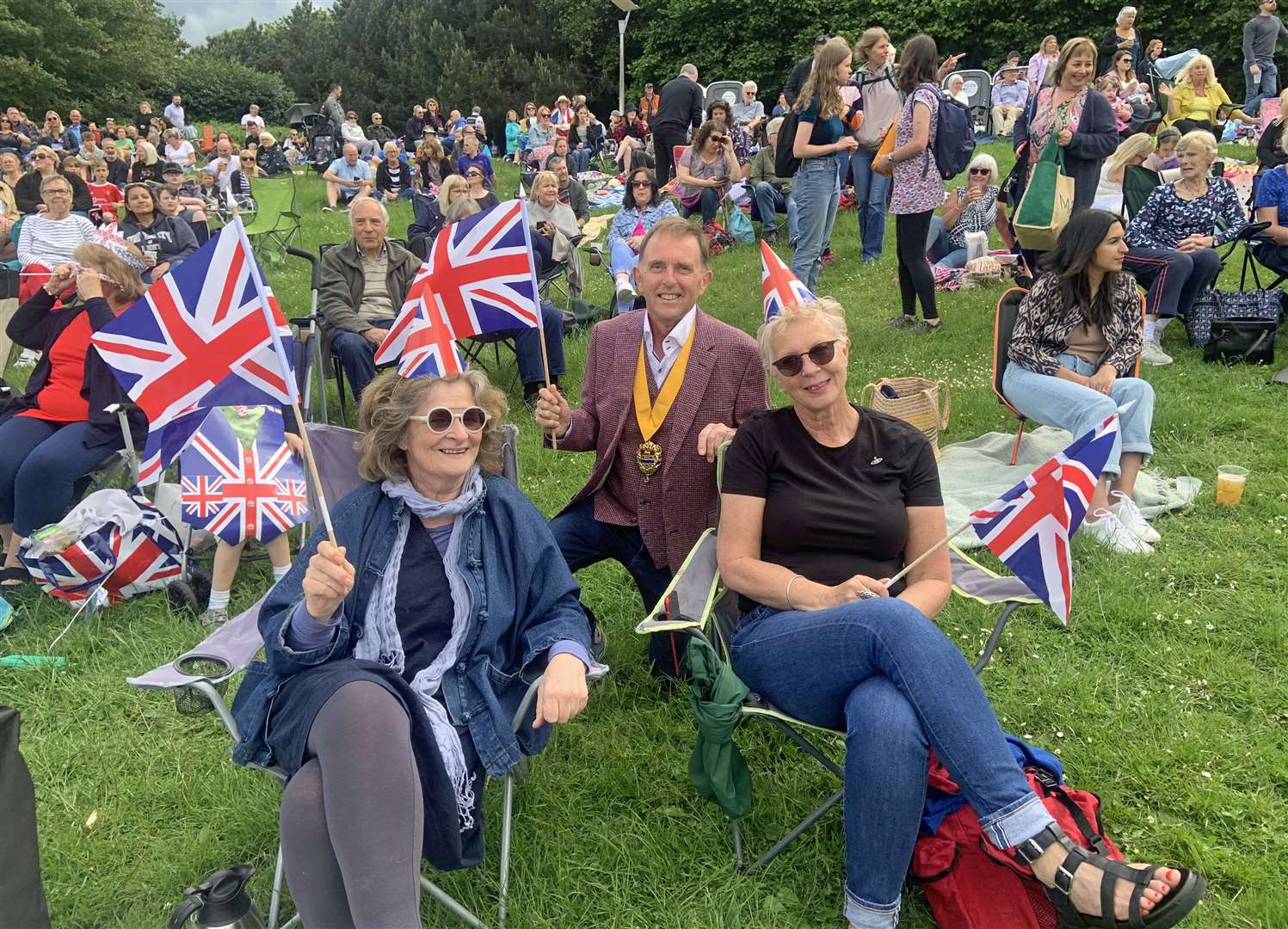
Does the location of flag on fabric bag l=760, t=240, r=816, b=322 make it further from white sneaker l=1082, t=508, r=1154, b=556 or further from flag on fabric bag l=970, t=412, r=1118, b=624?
white sneaker l=1082, t=508, r=1154, b=556

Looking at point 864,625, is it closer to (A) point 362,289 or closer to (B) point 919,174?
(A) point 362,289

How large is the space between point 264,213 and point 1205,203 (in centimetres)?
1114

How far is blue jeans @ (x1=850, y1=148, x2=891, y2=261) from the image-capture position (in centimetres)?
905

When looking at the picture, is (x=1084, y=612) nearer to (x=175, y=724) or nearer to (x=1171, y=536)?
(x=1171, y=536)

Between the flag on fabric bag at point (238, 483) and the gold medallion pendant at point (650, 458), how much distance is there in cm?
171

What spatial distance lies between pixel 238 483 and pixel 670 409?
2.11 m

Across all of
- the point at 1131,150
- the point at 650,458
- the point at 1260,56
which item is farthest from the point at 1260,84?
the point at 650,458

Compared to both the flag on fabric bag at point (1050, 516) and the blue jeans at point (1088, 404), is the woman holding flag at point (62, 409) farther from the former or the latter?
the blue jeans at point (1088, 404)

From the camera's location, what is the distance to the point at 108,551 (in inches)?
169

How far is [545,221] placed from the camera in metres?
8.59

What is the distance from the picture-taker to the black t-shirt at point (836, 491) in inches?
110

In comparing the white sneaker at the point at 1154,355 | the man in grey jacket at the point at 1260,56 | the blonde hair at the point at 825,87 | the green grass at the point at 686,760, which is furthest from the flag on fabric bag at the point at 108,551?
the man in grey jacket at the point at 1260,56

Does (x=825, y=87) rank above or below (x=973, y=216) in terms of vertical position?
above

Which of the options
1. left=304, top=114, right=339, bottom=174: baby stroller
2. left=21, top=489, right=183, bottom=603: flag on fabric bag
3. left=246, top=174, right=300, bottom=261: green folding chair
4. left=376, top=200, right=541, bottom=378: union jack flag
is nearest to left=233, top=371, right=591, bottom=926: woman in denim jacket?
left=376, top=200, right=541, bottom=378: union jack flag
